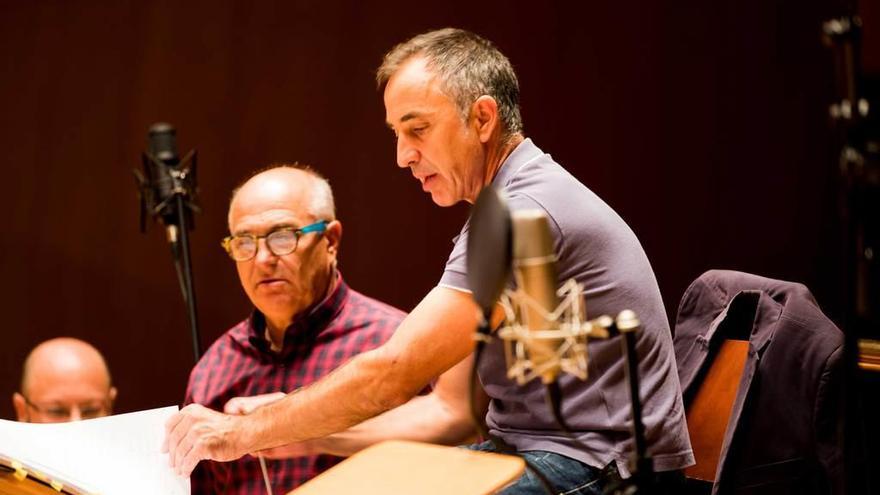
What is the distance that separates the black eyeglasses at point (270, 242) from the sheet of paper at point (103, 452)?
73 cm

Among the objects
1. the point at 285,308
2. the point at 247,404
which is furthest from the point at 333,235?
the point at 247,404

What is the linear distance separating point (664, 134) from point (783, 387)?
1.39m

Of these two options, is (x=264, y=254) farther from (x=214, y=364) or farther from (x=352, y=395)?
(x=352, y=395)

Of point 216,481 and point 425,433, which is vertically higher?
point 425,433

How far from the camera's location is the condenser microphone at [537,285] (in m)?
1.05

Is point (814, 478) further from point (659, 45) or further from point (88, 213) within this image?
point (88, 213)

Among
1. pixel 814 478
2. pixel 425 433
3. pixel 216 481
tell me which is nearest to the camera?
pixel 814 478

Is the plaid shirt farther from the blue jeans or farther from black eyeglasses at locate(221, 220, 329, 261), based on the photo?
the blue jeans

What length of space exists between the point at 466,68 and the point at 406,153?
19cm

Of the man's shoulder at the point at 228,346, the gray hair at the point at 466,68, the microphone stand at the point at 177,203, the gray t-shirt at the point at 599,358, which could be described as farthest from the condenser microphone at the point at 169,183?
the gray t-shirt at the point at 599,358

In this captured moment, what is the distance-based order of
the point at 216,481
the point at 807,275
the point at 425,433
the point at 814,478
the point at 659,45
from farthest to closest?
1. the point at 659,45
2. the point at 807,275
3. the point at 216,481
4. the point at 425,433
5. the point at 814,478

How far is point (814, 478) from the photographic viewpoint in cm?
174

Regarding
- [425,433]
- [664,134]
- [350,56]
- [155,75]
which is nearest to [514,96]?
[425,433]

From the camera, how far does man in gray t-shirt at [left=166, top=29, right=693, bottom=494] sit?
1.64 m
